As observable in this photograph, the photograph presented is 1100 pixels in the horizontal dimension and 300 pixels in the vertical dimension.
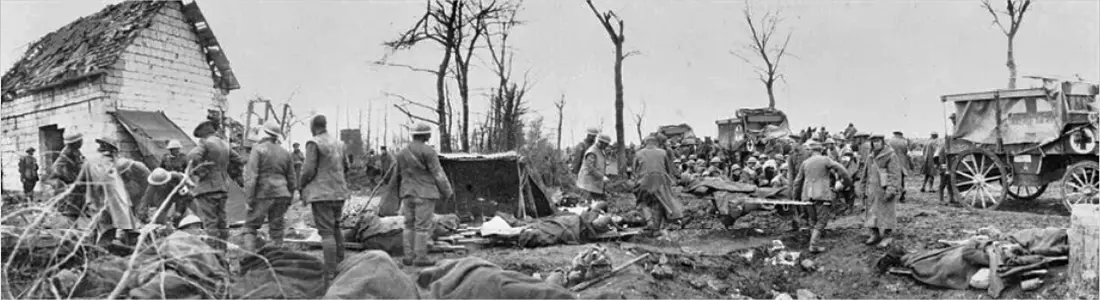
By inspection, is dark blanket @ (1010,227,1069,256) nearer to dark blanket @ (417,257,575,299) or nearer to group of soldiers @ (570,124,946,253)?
group of soldiers @ (570,124,946,253)

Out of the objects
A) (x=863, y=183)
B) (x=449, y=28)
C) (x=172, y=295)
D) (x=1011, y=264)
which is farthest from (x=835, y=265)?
(x=449, y=28)

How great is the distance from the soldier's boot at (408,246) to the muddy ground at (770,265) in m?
0.72

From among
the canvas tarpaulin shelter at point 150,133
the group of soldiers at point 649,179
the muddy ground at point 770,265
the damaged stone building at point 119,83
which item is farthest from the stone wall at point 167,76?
the muddy ground at point 770,265

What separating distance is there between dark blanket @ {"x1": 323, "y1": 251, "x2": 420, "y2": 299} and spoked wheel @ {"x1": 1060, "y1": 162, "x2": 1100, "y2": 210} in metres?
9.84

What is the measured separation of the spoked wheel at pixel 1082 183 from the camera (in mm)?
11250

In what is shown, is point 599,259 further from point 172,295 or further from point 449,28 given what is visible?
point 449,28

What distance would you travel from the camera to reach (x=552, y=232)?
9.80 meters

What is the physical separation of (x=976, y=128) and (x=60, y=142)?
1676cm

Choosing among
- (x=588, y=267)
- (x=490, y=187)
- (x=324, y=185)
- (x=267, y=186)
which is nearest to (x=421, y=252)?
(x=324, y=185)

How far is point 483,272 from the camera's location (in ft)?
20.6

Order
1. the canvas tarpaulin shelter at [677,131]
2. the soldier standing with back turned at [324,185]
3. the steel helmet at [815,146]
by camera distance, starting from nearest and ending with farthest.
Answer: the soldier standing with back turned at [324,185] → the steel helmet at [815,146] → the canvas tarpaulin shelter at [677,131]

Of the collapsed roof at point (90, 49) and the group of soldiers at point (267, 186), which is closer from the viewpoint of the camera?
the group of soldiers at point (267, 186)

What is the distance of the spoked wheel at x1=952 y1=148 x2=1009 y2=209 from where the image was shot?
12.7 meters

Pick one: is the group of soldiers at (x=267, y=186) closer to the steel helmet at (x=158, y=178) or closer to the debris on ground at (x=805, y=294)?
the steel helmet at (x=158, y=178)
